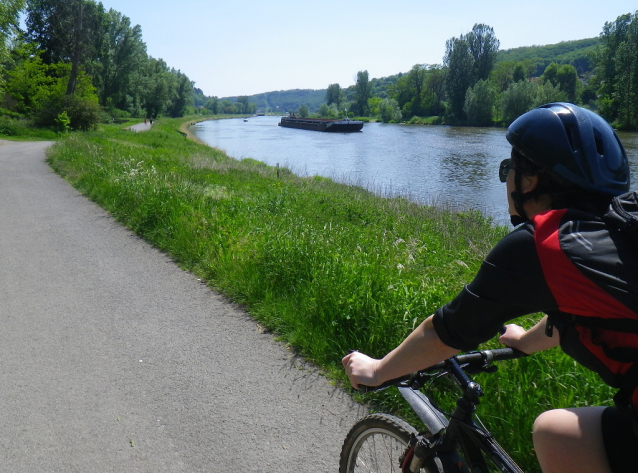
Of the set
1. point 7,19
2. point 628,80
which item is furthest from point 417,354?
point 7,19

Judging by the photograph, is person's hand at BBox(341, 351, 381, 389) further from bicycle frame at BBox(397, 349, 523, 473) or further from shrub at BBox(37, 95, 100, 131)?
shrub at BBox(37, 95, 100, 131)

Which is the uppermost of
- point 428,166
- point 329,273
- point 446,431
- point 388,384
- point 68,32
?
point 68,32

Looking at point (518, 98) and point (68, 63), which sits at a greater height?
point (68, 63)

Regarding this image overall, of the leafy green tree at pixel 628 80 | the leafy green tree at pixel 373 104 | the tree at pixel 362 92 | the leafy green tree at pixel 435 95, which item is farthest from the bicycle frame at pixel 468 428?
the tree at pixel 362 92

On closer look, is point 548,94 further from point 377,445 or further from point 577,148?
point 577,148

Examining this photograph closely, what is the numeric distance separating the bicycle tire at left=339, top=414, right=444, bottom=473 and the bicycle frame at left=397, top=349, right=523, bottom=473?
4.7 inches

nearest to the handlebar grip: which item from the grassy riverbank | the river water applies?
the grassy riverbank

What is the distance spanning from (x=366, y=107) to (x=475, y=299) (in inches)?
5495

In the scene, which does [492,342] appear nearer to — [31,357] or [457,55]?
[31,357]

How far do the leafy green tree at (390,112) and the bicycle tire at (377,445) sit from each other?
96346mm

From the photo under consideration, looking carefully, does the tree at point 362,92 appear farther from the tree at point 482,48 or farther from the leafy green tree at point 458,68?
the tree at point 482,48

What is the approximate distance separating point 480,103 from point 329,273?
4237 centimetres

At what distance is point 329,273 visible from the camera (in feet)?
16.6

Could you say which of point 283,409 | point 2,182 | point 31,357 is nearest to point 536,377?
point 283,409
